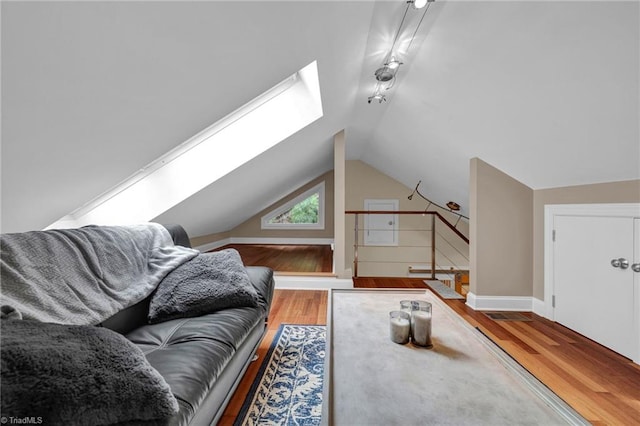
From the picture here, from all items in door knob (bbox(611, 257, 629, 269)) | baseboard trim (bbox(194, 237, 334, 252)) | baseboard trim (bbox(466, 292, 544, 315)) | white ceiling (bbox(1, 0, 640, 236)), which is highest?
white ceiling (bbox(1, 0, 640, 236))

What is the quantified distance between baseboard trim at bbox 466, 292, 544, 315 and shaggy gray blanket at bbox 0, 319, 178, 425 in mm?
2813

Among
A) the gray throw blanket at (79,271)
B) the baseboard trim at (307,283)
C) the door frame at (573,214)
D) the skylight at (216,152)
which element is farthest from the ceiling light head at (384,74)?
the baseboard trim at (307,283)

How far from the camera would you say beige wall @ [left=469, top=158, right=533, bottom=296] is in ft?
8.74

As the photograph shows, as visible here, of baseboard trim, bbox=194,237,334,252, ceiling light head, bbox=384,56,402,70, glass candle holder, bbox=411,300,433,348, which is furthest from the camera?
baseboard trim, bbox=194,237,334,252

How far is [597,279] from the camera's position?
2.00m

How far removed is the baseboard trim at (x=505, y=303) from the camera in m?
2.65

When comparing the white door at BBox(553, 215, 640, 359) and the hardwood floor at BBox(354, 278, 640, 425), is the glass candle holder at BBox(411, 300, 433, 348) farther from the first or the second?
the white door at BBox(553, 215, 640, 359)

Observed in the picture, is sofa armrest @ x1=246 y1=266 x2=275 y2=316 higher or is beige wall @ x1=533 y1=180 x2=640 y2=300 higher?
beige wall @ x1=533 y1=180 x2=640 y2=300

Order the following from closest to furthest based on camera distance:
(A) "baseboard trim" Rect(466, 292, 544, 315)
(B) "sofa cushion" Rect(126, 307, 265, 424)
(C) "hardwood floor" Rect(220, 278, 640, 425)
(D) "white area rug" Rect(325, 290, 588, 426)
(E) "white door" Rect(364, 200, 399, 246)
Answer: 1. (D) "white area rug" Rect(325, 290, 588, 426)
2. (B) "sofa cushion" Rect(126, 307, 265, 424)
3. (C) "hardwood floor" Rect(220, 278, 640, 425)
4. (A) "baseboard trim" Rect(466, 292, 544, 315)
5. (E) "white door" Rect(364, 200, 399, 246)

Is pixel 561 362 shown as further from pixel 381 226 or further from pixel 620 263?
pixel 381 226

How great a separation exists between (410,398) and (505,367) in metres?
0.42

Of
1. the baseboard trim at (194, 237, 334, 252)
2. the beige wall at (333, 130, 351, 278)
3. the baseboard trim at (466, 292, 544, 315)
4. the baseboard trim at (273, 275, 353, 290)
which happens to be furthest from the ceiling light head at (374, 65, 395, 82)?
the baseboard trim at (194, 237, 334, 252)

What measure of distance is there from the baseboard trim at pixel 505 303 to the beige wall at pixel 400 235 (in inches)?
99.7

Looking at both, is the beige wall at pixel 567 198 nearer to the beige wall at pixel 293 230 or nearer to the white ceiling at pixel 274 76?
the white ceiling at pixel 274 76
